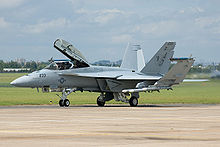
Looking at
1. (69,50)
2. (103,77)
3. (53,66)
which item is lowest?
(103,77)

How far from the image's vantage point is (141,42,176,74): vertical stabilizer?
37.4 metres

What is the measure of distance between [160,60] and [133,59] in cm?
643

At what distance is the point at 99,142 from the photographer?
1415 centimetres

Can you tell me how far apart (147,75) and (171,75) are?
349 cm

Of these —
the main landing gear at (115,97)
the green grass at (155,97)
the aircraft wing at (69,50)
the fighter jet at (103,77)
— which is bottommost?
the green grass at (155,97)

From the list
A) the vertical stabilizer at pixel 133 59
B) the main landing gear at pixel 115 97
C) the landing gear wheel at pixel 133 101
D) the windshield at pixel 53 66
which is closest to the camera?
the windshield at pixel 53 66

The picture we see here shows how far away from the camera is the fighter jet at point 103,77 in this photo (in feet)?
112

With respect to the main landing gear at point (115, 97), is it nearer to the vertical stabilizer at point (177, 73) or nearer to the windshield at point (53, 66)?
the vertical stabilizer at point (177, 73)

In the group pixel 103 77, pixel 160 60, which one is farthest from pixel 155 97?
pixel 103 77

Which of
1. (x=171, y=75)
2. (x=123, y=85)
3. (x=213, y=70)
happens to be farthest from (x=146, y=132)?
(x=213, y=70)

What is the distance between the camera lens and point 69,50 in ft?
116

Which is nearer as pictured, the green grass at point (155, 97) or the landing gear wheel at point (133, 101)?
the landing gear wheel at point (133, 101)

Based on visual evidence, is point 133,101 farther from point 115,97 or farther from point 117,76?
point 117,76

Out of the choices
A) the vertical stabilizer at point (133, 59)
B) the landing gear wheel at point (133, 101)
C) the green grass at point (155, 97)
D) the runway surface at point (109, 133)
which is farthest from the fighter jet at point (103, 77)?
the runway surface at point (109, 133)
